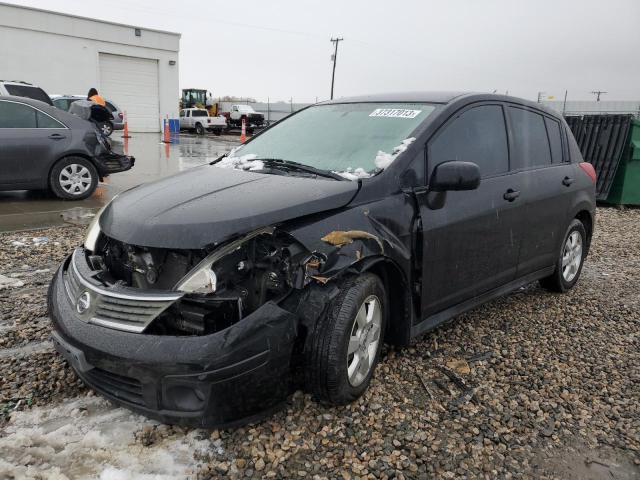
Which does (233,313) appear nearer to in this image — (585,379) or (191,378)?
(191,378)

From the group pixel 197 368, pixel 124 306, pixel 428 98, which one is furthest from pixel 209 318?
pixel 428 98

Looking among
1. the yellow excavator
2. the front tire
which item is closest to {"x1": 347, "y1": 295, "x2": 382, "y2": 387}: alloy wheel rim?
the front tire

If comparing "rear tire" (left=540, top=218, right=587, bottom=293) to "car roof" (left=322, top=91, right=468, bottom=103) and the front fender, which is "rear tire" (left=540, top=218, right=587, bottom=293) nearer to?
"car roof" (left=322, top=91, right=468, bottom=103)

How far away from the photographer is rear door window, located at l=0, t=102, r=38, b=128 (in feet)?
23.9

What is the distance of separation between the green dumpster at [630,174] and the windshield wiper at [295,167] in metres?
8.90

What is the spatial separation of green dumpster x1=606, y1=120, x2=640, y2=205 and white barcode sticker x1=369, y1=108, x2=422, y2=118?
27.0 ft

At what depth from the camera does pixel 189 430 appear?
97.3 inches

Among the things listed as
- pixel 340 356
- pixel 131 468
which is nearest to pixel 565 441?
pixel 340 356

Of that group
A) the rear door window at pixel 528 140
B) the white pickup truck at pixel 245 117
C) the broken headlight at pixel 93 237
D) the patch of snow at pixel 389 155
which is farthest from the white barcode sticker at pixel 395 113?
the white pickup truck at pixel 245 117

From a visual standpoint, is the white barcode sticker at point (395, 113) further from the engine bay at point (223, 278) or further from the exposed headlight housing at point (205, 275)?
the exposed headlight housing at point (205, 275)

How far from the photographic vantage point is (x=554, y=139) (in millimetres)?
4441

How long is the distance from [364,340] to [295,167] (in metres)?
1.12

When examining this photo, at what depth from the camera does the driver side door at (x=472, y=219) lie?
307cm

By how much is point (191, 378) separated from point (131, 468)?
48 cm
